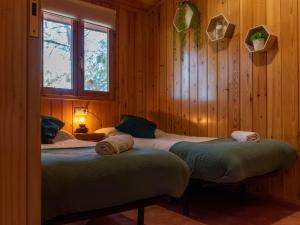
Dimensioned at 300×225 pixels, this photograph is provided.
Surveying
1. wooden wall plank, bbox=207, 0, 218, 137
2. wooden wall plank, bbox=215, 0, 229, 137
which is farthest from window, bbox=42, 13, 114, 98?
wooden wall plank, bbox=215, 0, 229, 137

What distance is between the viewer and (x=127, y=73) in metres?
4.30

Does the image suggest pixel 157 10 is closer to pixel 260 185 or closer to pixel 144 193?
pixel 260 185

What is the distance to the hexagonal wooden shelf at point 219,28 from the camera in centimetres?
330

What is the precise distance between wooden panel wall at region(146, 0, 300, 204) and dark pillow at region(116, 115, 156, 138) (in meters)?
0.65

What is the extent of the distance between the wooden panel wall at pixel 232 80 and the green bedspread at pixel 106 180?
154cm

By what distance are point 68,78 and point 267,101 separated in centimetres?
243

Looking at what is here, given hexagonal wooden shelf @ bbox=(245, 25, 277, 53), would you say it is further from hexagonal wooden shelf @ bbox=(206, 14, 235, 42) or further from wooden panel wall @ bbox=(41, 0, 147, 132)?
wooden panel wall @ bbox=(41, 0, 147, 132)

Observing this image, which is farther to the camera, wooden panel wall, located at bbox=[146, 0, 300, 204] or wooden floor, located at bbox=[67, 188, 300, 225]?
wooden panel wall, located at bbox=[146, 0, 300, 204]

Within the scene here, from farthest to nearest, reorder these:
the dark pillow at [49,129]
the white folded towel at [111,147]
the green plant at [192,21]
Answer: the green plant at [192,21]
the dark pillow at [49,129]
the white folded towel at [111,147]

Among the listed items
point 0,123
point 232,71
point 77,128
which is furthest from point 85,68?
point 0,123

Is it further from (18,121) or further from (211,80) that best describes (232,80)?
(18,121)

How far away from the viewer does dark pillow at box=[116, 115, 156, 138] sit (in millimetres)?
3381

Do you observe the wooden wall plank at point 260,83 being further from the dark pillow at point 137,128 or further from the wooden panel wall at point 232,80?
the dark pillow at point 137,128

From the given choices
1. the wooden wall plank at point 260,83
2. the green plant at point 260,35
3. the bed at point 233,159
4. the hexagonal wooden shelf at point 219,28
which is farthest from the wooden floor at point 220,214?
the hexagonal wooden shelf at point 219,28
